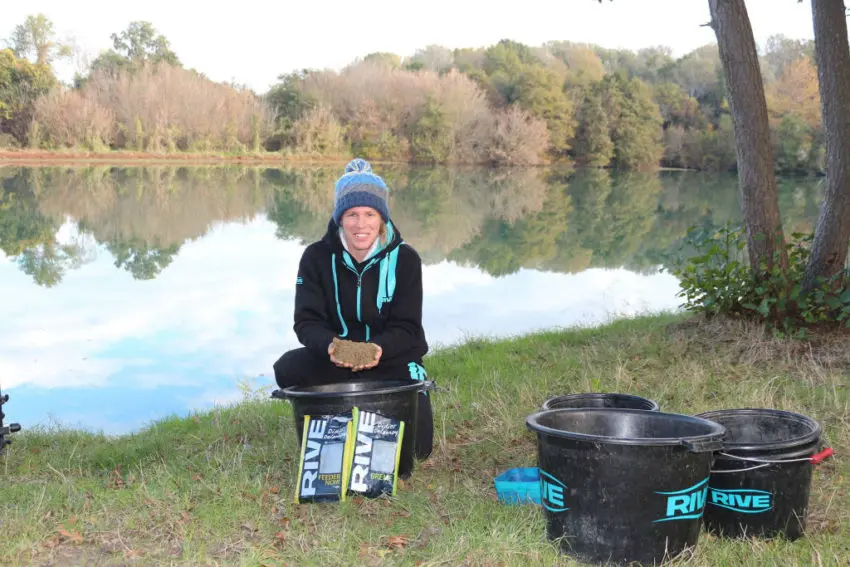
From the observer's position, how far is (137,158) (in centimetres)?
4084

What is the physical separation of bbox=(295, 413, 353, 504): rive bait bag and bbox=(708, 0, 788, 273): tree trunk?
3778mm

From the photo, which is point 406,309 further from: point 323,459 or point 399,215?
point 399,215

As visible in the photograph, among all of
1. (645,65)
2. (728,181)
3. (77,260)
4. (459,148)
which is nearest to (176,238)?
(77,260)

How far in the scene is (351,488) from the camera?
10.6ft

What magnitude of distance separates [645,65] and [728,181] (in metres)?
46.8

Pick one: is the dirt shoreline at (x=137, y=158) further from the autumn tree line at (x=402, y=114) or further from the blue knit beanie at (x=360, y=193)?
the blue knit beanie at (x=360, y=193)

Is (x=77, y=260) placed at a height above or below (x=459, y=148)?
below

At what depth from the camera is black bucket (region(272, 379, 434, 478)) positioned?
128 inches

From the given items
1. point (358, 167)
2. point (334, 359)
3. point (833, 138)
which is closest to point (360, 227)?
point (358, 167)

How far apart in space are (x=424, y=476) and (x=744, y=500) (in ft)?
4.51

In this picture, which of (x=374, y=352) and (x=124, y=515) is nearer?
(x=124, y=515)

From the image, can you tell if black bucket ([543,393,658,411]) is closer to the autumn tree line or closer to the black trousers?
the black trousers

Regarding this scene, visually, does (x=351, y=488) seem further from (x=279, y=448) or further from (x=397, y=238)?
(x=397, y=238)

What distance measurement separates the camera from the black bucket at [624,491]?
2.49 m
